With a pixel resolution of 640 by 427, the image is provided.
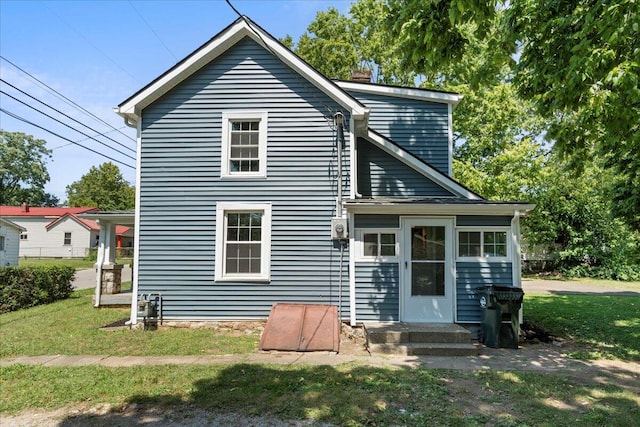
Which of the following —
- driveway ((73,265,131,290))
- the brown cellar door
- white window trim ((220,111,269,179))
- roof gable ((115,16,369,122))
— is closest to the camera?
the brown cellar door

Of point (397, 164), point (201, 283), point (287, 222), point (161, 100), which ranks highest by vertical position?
point (161, 100)

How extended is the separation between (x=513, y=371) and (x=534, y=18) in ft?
17.3

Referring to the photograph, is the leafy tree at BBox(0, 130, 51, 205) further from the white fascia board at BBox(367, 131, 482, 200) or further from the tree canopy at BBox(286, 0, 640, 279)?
the white fascia board at BBox(367, 131, 482, 200)

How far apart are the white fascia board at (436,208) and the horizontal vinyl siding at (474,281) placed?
109 cm

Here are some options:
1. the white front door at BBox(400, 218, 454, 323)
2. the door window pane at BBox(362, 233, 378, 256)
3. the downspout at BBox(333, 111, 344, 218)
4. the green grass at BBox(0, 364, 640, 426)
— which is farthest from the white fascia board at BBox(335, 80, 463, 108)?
the green grass at BBox(0, 364, 640, 426)

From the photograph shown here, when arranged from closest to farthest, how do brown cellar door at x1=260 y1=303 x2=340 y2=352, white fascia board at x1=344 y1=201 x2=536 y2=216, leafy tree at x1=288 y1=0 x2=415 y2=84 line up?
1. brown cellar door at x1=260 y1=303 x2=340 y2=352
2. white fascia board at x1=344 y1=201 x2=536 y2=216
3. leafy tree at x1=288 y1=0 x2=415 y2=84

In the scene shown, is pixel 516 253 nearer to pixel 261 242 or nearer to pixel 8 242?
pixel 261 242

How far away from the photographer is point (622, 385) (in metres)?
5.25

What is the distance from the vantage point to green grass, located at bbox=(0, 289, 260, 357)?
6.76 meters

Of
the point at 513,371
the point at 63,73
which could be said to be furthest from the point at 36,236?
the point at 513,371

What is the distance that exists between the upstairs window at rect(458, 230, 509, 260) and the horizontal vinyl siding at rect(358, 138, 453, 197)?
1416 millimetres

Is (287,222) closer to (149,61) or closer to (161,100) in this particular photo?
(161,100)

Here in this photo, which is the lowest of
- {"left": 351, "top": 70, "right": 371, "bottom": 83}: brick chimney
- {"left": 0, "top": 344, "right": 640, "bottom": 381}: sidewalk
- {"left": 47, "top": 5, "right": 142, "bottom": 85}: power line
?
{"left": 0, "top": 344, "right": 640, "bottom": 381}: sidewalk

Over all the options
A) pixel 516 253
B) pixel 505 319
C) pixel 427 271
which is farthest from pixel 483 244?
pixel 505 319
